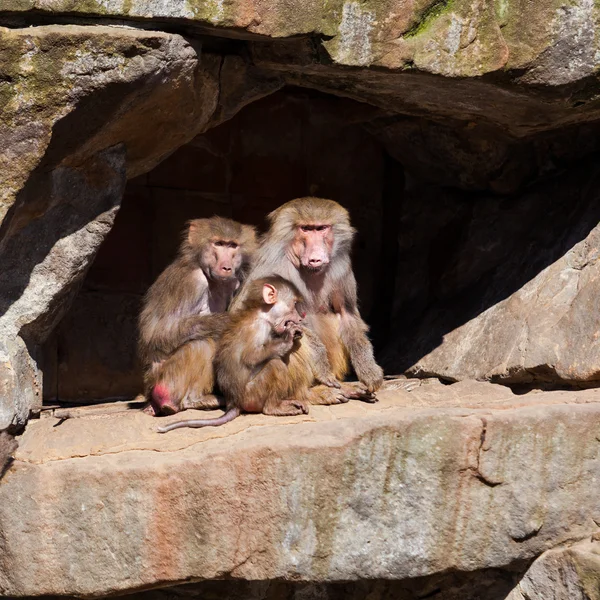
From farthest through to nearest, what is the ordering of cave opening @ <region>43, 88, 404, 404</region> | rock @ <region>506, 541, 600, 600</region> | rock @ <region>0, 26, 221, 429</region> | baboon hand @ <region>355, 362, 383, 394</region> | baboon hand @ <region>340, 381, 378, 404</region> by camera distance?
cave opening @ <region>43, 88, 404, 404</region> < baboon hand @ <region>355, 362, 383, 394</region> < baboon hand @ <region>340, 381, 378, 404</region> < rock @ <region>506, 541, 600, 600</region> < rock @ <region>0, 26, 221, 429</region>

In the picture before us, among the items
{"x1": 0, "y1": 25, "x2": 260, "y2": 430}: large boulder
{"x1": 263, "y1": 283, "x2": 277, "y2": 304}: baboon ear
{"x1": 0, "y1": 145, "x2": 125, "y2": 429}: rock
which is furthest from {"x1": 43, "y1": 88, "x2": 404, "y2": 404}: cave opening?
{"x1": 263, "y1": 283, "x2": 277, "y2": 304}: baboon ear

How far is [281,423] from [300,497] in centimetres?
49

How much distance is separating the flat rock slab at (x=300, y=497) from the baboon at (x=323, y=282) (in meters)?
0.61

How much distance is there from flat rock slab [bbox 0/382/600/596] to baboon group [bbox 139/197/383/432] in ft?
1.01

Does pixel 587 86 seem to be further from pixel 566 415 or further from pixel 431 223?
pixel 431 223

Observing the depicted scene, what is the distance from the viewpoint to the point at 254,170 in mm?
7875

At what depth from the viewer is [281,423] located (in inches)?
221

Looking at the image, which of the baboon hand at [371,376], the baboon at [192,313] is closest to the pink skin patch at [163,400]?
the baboon at [192,313]

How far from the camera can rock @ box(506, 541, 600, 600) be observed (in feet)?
17.8

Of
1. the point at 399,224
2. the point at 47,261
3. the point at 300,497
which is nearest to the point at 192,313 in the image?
the point at 47,261

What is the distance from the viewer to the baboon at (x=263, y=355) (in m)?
5.82

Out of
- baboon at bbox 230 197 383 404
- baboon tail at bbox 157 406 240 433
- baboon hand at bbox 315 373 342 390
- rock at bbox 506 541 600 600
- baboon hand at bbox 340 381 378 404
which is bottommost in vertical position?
rock at bbox 506 541 600 600

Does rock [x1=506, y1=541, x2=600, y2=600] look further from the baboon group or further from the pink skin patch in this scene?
the pink skin patch

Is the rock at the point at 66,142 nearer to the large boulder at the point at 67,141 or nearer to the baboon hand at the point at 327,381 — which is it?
the large boulder at the point at 67,141
